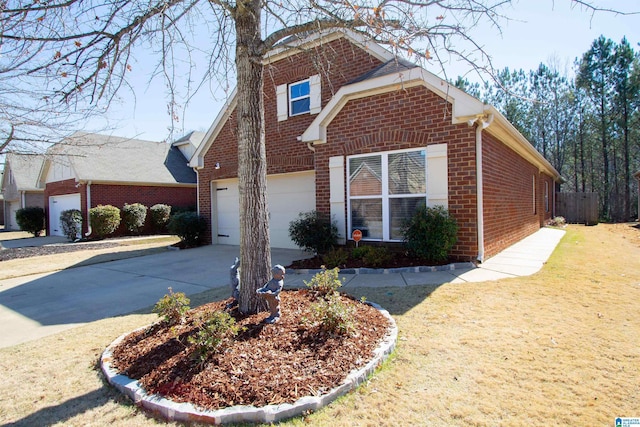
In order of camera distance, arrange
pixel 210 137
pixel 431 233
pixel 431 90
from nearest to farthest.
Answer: pixel 431 233, pixel 431 90, pixel 210 137

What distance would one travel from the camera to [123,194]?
1767 cm

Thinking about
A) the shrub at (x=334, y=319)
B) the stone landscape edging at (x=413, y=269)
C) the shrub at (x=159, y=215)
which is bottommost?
the stone landscape edging at (x=413, y=269)

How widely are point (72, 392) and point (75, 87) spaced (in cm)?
346

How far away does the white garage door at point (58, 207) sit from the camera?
18047 millimetres

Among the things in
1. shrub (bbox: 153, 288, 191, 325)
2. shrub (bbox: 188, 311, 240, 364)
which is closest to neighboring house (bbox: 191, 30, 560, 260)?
shrub (bbox: 153, 288, 191, 325)

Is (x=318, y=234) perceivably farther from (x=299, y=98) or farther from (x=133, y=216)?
(x=133, y=216)

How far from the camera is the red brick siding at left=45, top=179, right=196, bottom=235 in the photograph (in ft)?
55.0

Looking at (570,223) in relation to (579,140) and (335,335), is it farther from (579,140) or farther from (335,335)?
(335,335)

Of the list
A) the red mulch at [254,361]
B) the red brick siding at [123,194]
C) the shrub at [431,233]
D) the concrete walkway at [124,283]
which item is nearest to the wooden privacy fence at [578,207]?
the concrete walkway at [124,283]

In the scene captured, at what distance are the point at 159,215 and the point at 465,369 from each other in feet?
58.8

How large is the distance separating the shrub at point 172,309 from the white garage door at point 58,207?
1733 cm

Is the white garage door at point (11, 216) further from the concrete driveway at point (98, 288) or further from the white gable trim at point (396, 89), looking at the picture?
the white gable trim at point (396, 89)

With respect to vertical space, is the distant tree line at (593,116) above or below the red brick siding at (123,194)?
above

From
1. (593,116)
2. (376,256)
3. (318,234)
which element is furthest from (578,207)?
(318,234)
